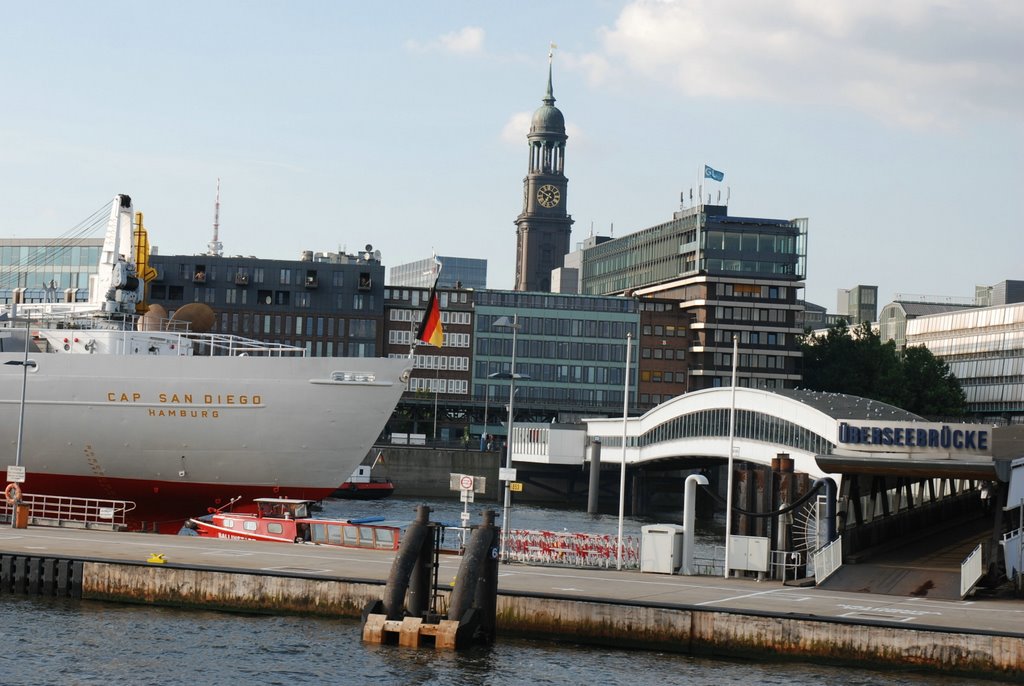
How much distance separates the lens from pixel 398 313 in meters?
161

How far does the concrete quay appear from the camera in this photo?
3052 cm

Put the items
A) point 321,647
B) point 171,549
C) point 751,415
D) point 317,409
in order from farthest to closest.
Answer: point 751,415, point 317,409, point 171,549, point 321,647

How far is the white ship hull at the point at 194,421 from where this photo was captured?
5797cm

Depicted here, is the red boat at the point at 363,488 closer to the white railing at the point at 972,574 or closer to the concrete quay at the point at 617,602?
the concrete quay at the point at 617,602

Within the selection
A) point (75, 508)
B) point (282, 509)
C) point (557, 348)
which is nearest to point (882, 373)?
point (557, 348)

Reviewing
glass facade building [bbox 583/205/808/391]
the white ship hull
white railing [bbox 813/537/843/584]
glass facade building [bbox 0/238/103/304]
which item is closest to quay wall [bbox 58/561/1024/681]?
white railing [bbox 813/537/843/584]

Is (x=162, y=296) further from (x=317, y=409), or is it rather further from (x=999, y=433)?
(x=999, y=433)

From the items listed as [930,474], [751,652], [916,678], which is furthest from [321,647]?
[930,474]

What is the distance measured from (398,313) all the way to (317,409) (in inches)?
4056

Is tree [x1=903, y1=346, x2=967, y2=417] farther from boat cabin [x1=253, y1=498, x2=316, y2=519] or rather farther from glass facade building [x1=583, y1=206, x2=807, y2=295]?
boat cabin [x1=253, y1=498, x2=316, y2=519]

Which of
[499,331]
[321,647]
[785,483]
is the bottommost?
[321,647]

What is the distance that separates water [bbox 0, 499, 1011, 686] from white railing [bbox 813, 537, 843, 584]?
8483 millimetres

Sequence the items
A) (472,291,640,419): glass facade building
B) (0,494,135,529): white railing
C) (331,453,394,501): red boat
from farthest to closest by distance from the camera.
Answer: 1. (472,291,640,419): glass facade building
2. (331,453,394,501): red boat
3. (0,494,135,529): white railing

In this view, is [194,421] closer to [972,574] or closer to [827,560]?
[827,560]
